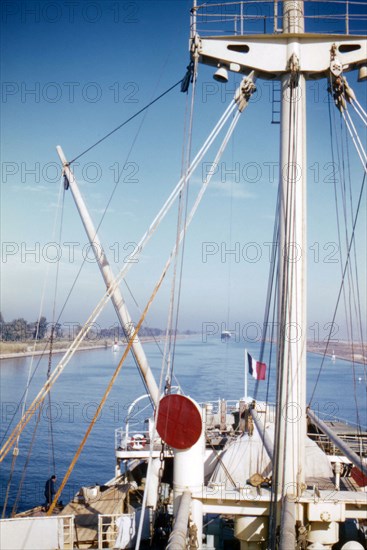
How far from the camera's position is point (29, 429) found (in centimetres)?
4631

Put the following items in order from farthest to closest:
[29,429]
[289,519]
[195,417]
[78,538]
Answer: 1. [29,429]
2. [78,538]
3. [195,417]
4. [289,519]

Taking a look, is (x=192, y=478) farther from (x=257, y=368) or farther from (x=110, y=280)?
(x=257, y=368)

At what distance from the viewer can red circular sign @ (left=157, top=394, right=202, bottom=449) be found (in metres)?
9.10

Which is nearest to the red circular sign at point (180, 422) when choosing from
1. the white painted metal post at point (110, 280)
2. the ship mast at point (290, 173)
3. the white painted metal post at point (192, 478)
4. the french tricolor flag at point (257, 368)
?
the white painted metal post at point (192, 478)

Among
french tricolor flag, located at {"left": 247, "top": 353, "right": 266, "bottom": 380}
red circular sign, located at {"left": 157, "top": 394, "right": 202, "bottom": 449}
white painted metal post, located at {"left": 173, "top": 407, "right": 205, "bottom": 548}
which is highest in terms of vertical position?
french tricolor flag, located at {"left": 247, "top": 353, "right": 266, "bottom": 380}

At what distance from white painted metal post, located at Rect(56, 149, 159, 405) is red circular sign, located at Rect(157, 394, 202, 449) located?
2.78m

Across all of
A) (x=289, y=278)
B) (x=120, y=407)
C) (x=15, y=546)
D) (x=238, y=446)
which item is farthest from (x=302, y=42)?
(x=120, y=407)

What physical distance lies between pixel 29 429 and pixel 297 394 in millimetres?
42034

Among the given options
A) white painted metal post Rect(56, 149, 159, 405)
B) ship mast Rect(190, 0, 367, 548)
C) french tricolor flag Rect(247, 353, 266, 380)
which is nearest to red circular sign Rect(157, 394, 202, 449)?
ship mast Rect(190, 0, 367, 548)

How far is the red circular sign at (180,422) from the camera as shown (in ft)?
29.9

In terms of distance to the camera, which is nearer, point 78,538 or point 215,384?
point 78,538

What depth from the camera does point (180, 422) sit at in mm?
9180

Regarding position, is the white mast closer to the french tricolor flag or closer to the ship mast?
the ship mast

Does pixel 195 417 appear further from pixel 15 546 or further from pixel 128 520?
pixel 15 546
